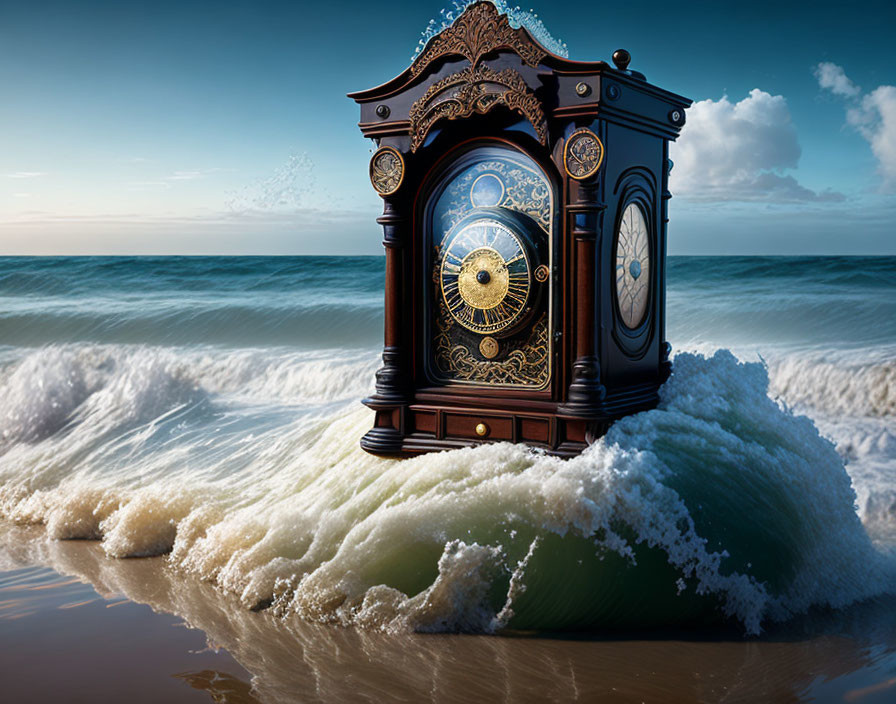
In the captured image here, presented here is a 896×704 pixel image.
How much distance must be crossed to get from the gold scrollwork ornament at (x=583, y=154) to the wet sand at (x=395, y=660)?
2496 mm

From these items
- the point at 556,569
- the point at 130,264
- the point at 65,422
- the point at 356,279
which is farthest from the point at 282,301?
the point at 556,569

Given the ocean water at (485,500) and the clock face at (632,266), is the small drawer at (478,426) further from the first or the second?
the clock face at (632,266)

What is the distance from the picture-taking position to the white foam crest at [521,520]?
468 centimetres

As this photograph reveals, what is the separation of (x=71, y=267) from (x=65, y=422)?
17.3 m

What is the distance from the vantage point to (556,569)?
4652 mm

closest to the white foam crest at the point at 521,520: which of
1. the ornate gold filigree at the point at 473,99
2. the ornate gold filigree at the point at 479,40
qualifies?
the ornate gold filigree at the point at 473,99

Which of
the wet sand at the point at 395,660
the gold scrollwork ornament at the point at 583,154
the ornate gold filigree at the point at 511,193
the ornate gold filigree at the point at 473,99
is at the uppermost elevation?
the ornate gold filigree at the point at 473,99

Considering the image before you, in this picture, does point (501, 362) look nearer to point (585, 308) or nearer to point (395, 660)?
A: point (585, 308)

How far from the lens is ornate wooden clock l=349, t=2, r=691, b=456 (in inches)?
209

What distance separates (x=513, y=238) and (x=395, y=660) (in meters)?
2.54

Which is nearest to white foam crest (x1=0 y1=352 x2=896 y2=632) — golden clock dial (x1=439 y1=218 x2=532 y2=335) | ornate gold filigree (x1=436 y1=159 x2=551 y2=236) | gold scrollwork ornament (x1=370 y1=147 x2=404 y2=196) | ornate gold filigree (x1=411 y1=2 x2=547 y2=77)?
golden clock dial (x1=439 y1=218 x2=532 y2=335)

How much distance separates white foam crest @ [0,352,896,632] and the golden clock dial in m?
0.83

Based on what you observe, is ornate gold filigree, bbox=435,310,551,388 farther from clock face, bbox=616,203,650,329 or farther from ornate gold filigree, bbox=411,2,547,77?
ornate gold filigree, bbox=411,2,547,77

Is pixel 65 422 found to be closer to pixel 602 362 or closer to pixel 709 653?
pixel 602 362
